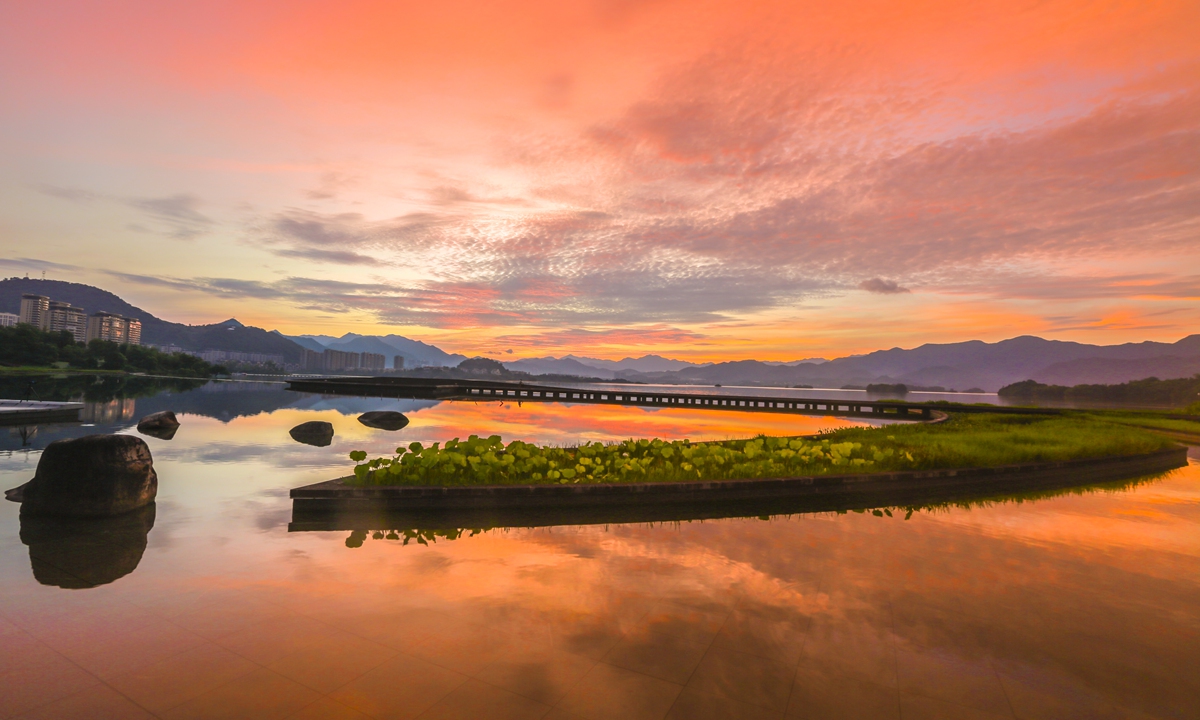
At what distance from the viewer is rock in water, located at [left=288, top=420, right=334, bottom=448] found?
777 inches

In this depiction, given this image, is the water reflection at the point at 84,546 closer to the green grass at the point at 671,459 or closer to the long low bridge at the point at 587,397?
the green grass at the point at 671,459

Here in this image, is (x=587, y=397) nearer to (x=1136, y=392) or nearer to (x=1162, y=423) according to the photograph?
(x=1162, y=423)

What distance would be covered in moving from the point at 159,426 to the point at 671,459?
19.9m

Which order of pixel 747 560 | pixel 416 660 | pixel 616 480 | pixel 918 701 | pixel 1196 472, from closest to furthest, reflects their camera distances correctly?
pixel 918 701 < pixel 416 660 < pixel 747 560 < pixel 616 480 < pixel 1196 472

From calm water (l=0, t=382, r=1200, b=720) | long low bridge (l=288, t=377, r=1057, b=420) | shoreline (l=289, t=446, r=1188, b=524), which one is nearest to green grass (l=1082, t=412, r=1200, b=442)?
long low bridge (l=288, t=377, r=1057, b=420)

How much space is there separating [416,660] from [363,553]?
337 centimetres

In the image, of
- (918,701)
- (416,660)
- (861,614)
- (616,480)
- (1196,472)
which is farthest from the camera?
(1196,472)

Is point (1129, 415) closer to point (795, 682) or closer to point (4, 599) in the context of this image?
point (795, 682)

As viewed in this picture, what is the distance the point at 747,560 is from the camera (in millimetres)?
7500

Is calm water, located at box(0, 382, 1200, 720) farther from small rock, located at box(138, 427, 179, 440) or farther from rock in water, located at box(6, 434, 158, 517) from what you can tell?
small rock, located at box(138, 427, 179, 440)

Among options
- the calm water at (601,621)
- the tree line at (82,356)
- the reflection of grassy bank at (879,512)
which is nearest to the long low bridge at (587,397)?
the reflection of grassy bank at (879,512)

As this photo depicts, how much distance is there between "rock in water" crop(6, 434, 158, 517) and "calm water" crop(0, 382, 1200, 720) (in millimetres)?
486

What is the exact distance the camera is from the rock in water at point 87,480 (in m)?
8.84

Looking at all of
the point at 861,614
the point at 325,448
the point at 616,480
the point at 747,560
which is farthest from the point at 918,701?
the point at 325,448
